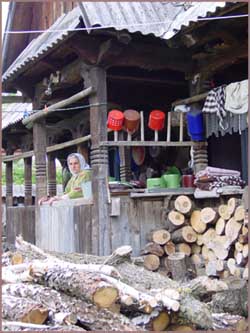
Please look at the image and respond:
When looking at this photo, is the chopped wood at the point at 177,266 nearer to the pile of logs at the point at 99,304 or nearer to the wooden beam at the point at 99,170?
the wooden beam at the point at 99,170

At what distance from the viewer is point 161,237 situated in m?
8.43

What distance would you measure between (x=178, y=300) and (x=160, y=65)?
4.73 metres

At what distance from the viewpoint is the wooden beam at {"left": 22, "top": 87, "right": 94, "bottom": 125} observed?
29.3ft

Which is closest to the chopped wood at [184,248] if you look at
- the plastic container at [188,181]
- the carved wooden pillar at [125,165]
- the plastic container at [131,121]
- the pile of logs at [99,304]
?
the plastic container at [188,181]

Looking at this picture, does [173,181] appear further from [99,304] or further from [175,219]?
[99,304]

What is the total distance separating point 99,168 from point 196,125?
5.32 feet

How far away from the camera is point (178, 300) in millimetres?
5336

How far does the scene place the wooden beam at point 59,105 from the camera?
8930 mm

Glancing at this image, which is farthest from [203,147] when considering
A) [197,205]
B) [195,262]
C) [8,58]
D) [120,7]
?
[8,58]

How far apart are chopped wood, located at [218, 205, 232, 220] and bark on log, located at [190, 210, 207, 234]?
15.5 inches

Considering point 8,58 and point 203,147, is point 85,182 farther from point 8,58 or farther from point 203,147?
point 8,58

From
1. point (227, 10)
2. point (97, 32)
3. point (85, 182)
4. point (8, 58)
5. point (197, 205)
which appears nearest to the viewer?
point (227, 10)

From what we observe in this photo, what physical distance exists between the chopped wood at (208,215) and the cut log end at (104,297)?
10.3 ft

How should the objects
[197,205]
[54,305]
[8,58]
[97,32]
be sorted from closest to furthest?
[54,305], [97,32], [197,205], [8,58]
